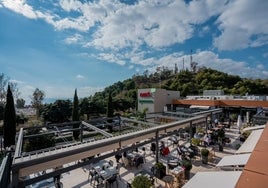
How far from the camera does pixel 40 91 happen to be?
36.8m

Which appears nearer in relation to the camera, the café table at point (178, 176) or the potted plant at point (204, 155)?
the café table at point (178, 176)

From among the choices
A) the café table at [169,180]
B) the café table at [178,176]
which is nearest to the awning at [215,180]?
the café table at [169,180]

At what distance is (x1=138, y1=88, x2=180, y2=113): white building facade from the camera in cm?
3231

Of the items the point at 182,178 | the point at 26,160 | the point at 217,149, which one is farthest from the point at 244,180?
the point at 217,149

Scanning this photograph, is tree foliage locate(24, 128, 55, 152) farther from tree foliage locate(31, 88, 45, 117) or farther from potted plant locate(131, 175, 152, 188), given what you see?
tree foliage locate(31, 88, 45, 117)

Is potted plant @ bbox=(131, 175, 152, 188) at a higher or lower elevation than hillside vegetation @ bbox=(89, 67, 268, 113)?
lower

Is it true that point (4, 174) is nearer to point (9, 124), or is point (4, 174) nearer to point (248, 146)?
point (248, 146)

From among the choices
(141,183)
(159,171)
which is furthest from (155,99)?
(141,183)

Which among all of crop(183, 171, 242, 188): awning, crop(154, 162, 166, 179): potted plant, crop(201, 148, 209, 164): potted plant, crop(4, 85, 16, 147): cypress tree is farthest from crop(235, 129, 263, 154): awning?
crop(4, 85, 16, 147): cypress tree

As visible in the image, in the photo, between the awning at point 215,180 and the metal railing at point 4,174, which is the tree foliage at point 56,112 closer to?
the metal railing at point 4,174

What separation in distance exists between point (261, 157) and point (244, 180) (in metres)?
1.28

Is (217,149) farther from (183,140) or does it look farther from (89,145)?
(89,145)

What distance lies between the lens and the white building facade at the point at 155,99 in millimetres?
32312

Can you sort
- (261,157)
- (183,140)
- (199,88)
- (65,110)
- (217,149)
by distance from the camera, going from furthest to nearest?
(199,88) < (65,110) < (183,140) < (217,149) < (261,157)
